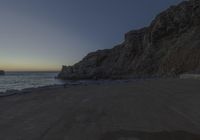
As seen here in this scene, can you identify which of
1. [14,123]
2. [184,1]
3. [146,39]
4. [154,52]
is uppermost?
[184,1]

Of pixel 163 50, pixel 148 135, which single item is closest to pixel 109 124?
pixel 148 135

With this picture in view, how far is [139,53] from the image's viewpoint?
80188 millimetres

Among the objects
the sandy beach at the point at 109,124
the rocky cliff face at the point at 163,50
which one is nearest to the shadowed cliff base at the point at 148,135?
the sandy beach at the point at 109,124

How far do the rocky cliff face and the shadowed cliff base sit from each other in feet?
150

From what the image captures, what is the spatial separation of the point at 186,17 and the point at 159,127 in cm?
6969

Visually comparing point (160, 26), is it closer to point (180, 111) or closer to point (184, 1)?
point (184, 1)

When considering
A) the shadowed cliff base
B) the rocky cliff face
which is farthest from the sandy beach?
the rocky cliff face

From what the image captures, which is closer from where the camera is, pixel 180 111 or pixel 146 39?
pixel 180 111

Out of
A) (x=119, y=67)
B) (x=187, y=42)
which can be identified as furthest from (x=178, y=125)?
(x=119, y=67)

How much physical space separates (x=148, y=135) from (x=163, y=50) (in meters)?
65.0

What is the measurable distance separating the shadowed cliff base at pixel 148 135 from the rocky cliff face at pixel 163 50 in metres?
45.9

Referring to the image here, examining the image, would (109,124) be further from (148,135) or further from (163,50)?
(163,50)

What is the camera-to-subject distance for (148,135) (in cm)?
431

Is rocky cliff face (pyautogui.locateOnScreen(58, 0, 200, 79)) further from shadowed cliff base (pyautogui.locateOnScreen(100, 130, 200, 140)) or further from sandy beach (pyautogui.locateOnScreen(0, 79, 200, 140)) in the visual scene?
shadowed cliff base (pyautogui.locateOnScreen(100, 130, 200, 140))
